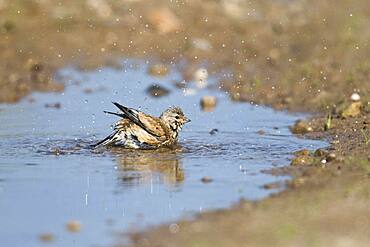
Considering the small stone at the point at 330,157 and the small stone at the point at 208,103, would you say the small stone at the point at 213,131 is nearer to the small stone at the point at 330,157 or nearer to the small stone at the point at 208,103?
the small stone at the point at 208,103

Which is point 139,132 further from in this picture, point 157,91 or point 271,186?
point 157,91

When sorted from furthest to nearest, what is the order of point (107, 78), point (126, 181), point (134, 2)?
point (134, 2)
point (107, 78)
point (126, 181)

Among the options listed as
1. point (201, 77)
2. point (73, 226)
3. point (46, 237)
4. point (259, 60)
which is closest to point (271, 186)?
point (73, 226)

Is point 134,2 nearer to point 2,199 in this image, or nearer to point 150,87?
point 150,87

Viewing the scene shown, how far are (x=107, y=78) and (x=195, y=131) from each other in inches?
161

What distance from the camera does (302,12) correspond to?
18938 mm

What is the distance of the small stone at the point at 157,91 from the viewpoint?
14627 millimetres

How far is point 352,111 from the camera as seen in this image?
483 inches

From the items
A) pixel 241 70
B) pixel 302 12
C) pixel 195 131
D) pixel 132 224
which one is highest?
pixel 302 12

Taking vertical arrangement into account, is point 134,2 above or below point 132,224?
above

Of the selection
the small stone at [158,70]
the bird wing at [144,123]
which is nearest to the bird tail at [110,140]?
the bird wing at [144,123]

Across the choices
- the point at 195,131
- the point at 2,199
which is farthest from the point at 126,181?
the point at 195,131

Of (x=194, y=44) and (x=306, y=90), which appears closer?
(x=306, y=90)

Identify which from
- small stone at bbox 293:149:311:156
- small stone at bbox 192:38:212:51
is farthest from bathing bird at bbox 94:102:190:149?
small stone at bbox 192:38:212:51
